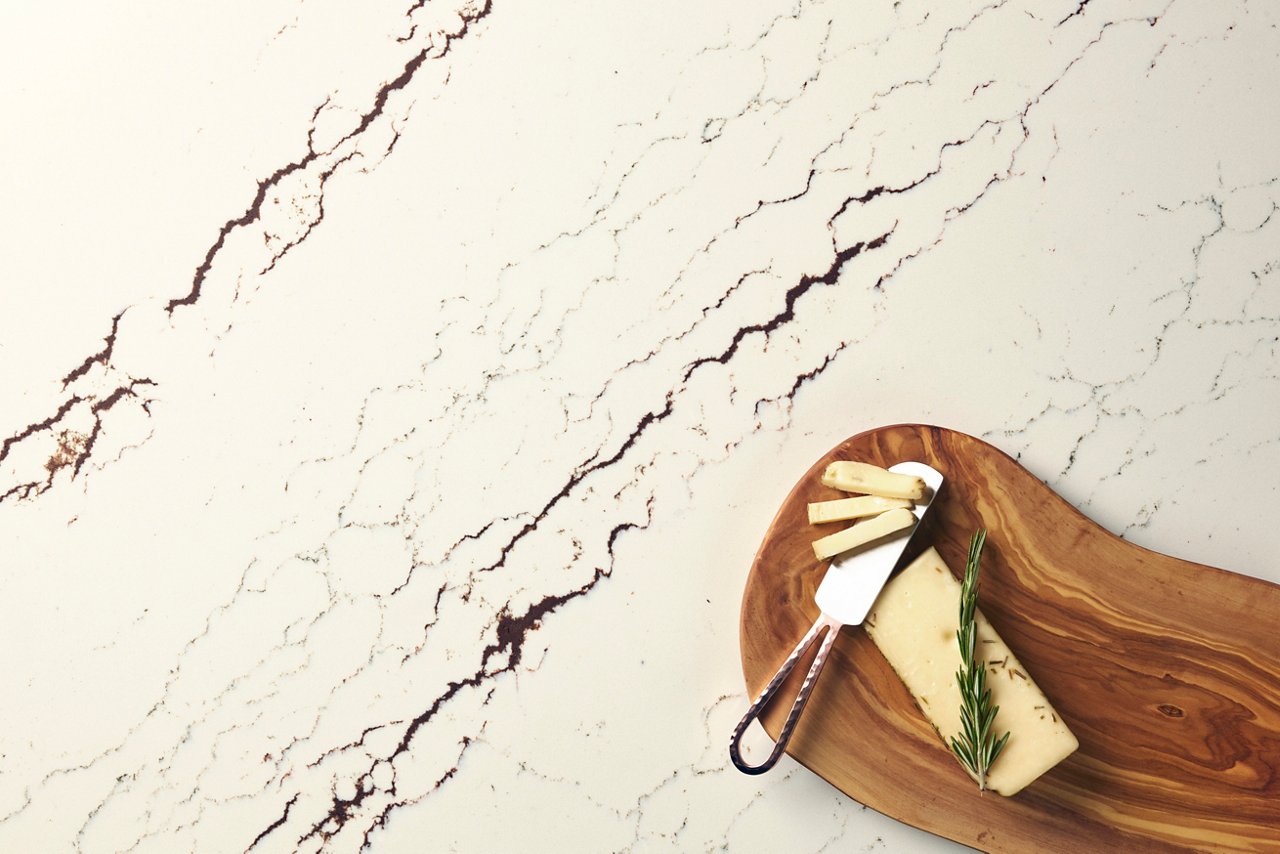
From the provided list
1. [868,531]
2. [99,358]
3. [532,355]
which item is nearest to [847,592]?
[868,531]

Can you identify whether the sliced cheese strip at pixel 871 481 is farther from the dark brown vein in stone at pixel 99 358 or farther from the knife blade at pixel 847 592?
the dark brown vein in stone at pixel 99 358

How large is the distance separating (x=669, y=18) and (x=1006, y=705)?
2.76ft

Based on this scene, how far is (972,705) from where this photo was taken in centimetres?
83

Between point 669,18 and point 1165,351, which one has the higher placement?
point 669,18

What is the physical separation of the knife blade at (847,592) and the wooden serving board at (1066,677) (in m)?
0.02

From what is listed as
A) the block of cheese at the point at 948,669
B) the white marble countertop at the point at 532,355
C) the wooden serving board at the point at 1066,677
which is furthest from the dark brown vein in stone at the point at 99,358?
the block of cheese at the point at 948,669

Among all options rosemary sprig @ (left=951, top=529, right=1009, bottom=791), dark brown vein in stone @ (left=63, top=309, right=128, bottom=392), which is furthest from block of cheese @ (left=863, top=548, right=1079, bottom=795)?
dark brown vein in stone @ (left=63, top=309, right=128, bottom=392)

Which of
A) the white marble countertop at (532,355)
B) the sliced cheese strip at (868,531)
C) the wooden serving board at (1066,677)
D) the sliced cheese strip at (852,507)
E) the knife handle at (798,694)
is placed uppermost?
the white marble countertop at (532,355)

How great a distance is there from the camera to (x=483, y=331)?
98 cm

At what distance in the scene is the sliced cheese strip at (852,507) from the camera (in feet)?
2.87

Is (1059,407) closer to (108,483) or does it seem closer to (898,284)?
(898,284)

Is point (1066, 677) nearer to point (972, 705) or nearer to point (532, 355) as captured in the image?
point (972, 705)

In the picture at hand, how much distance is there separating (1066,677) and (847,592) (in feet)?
0.85

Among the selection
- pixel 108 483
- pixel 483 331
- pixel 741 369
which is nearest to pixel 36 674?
pixel 108 483
